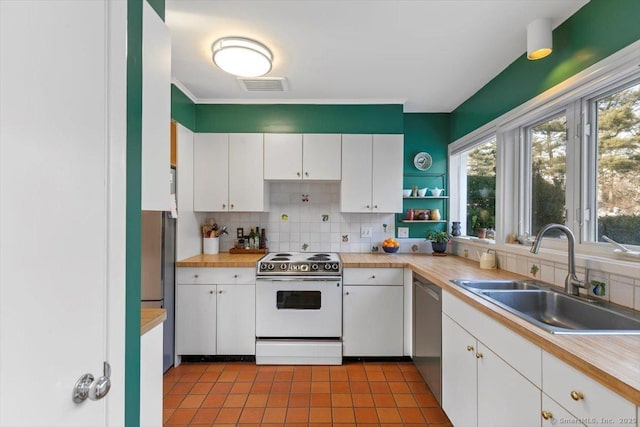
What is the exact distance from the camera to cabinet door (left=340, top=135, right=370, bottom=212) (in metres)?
3.10

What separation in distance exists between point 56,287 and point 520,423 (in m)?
1.57

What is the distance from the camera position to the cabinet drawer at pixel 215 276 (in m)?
2.74

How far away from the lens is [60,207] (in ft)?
2.22

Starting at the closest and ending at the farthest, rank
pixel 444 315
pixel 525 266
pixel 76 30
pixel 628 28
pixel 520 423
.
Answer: pixel 76 30 < pixel 520 423 < pixel 628 28 < pixel 444 315 < pixel 525 266

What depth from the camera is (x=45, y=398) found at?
0.64m

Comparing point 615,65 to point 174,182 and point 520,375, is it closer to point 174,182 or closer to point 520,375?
point 520,375

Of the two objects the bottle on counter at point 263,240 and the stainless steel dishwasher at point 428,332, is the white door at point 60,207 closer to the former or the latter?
the stainless steel dishwasher at point 428,332

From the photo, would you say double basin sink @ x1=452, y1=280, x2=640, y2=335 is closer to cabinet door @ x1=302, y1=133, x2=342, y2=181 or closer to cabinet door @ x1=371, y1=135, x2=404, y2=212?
cabinet door @ x1=371, y1=135, x2=404, y2=212

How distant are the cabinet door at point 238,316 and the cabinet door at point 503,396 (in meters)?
Answer: 1.82

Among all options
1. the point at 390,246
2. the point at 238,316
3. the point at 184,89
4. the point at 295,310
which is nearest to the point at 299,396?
the point at 295,310

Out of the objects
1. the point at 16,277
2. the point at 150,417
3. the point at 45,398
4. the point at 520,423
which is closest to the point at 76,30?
the point at 16,277

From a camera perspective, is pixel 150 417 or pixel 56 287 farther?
pixel 150 417

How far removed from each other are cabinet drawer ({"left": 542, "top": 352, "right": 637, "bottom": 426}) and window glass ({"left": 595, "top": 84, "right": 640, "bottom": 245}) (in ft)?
3.33

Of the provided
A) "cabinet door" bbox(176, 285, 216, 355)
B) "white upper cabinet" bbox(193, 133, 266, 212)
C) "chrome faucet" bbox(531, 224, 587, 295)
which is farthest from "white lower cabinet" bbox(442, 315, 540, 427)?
"white upper cabinet" bbox(193, 133, 266, 212)
